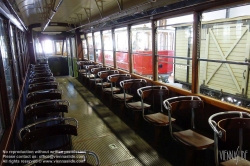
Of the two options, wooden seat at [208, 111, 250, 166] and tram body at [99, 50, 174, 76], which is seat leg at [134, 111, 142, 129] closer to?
wooden seat at [208, 111, 250, 166]

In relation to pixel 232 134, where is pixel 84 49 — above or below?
above

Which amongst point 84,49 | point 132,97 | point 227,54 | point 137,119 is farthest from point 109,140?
point 84,49

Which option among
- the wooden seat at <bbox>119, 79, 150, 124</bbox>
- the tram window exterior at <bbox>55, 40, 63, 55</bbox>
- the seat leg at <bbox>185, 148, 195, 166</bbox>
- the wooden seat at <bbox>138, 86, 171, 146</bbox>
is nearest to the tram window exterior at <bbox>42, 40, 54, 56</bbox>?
the tram window exterior at <bbox>55, 40, 63, 55</bbox>

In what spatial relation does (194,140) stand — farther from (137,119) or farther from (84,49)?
(84,49)

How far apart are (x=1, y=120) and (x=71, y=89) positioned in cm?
Result: 462

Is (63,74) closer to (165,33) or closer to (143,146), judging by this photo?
(165,33)

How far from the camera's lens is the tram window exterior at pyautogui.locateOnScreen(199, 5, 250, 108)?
297 cm

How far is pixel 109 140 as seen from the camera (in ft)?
9.86

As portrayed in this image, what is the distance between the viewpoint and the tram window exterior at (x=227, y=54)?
2.97 m

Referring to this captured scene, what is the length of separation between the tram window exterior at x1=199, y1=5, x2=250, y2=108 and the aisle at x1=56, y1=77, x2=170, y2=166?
→ 4.84 ft

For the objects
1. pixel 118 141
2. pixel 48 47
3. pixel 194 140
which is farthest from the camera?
pixel 48 47

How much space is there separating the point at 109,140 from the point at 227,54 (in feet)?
7.90

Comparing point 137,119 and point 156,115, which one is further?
point 137,119

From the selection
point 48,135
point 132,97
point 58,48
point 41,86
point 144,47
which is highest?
point 58,48
